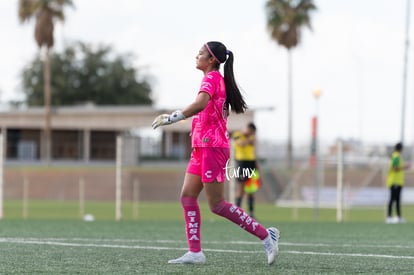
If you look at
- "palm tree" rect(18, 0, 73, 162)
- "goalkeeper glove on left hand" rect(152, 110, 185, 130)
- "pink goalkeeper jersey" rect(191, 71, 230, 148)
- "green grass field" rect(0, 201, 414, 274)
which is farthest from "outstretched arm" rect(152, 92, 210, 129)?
"palm tree" rect(18, 0, 73, 162)

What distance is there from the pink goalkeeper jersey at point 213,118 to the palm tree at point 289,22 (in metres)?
52.7

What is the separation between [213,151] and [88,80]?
78964 mm

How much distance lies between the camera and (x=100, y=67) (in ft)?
282

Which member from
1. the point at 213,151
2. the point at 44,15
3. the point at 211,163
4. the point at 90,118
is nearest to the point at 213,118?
the point at 213,151

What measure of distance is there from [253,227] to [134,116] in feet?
186

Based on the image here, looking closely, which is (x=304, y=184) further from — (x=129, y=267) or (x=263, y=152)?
(x=129, y=267)

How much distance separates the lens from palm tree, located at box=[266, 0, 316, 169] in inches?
2436

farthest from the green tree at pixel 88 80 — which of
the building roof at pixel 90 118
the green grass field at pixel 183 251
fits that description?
the green grass field at pixel 183 251

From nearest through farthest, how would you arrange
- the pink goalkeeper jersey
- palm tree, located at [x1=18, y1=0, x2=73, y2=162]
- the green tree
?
the pink goalkeeper jersey
palm tree, located at [x1=18, y1=0, x2=73, y2=162]
the green tree

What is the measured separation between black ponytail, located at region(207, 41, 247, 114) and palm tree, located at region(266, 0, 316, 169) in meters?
52.6

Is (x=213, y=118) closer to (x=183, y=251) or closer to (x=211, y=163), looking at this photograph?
(x=211, y=163)

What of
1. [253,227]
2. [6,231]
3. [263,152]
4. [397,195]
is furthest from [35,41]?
[253,227]

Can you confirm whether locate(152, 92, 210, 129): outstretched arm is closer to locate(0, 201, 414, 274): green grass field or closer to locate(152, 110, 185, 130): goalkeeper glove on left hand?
locate(152, 110, 185, 130): goalkeeper glove on left hand

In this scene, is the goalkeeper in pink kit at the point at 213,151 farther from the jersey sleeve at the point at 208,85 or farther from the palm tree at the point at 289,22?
the palm tree at the point at 289,22
